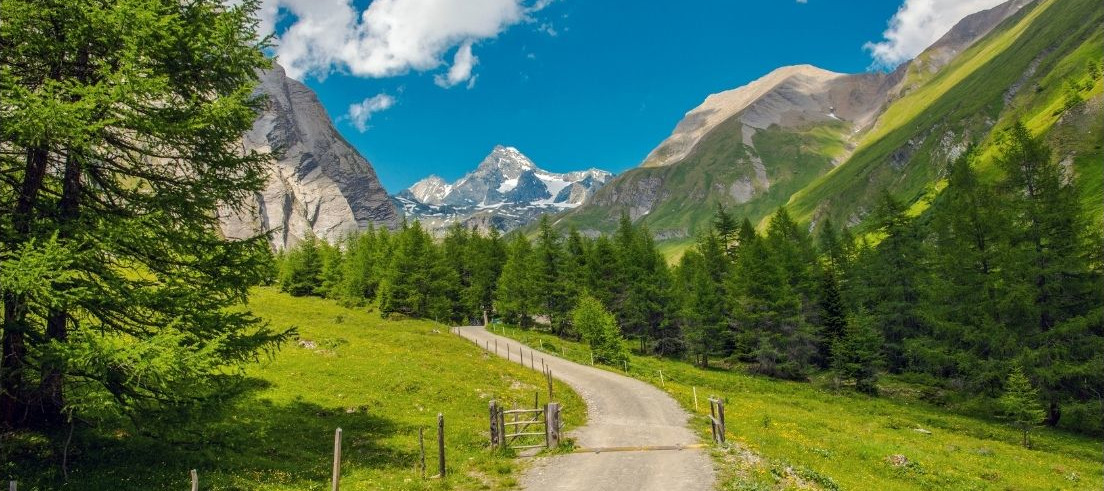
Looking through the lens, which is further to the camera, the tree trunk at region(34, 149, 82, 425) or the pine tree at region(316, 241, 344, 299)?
the pine tree at region(316, 241, 344, 299)

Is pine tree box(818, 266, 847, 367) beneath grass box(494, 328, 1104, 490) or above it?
above

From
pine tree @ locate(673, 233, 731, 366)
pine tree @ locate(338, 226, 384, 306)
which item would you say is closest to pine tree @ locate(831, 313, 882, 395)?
pine tree @ locate(673, 233, 731, 366)

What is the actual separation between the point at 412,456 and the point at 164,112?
562 inches

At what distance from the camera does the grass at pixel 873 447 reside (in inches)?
771

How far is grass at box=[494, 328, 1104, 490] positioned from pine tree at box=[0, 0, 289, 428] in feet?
54.3

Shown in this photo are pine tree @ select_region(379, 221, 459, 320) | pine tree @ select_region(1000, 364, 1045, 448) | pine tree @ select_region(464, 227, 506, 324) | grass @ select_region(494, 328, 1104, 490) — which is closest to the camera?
grass @ select_region(494, 328, 1104, 490)

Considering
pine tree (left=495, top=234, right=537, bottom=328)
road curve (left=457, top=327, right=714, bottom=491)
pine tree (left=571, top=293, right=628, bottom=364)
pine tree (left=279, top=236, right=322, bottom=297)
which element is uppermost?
pine tree (left=279, top=236, right=322, bottom=297)

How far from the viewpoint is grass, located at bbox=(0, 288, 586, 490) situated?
1448 cm

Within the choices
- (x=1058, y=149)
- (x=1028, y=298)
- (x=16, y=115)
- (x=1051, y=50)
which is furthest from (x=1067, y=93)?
(x=16, y=115)

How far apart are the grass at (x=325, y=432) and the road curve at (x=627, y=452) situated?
149 centimetres

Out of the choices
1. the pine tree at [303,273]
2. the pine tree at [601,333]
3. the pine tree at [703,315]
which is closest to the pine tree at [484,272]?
the pine tree at [303,273]

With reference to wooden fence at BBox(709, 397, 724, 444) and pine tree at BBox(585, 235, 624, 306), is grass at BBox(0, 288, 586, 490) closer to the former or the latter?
wooden fence at BBox(709, 397, 724, 444)

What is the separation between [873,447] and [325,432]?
2585cm

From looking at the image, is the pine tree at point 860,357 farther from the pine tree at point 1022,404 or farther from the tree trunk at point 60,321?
the tree trunk at point 60,321
